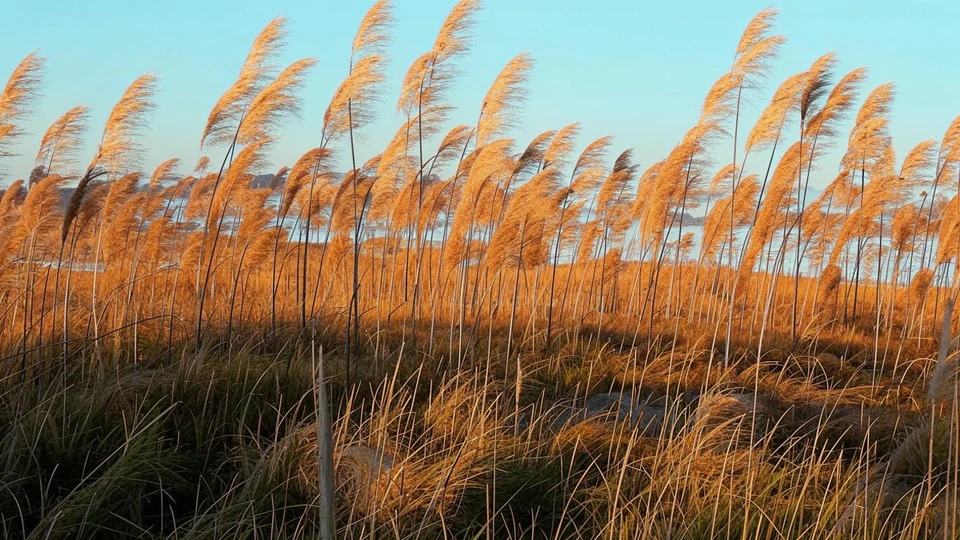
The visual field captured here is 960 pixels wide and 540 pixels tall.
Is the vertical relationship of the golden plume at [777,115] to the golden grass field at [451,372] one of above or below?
above

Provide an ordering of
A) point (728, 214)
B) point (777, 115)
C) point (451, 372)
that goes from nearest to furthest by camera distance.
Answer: point (451, 372) < point (777, 115) < point (728, 214)

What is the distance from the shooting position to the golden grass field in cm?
357

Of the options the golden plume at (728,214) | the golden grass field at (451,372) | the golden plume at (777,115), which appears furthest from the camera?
the golden plume at (728,214)

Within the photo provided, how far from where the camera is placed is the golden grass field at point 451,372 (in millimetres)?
3574

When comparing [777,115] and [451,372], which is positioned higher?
[777,115]

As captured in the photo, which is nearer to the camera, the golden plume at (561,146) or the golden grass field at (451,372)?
the golden grass field at (451,372)

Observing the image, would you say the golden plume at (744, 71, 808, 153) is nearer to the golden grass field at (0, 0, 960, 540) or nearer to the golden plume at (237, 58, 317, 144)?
the golden grass field at (0, 0, 960, 540)

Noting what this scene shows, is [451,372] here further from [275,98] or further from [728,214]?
[728,214]

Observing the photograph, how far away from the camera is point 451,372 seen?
5453mm

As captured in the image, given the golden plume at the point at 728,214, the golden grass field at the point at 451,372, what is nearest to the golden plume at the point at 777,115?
the golden grass field at the point at 451,372

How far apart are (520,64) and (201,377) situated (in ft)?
11.7

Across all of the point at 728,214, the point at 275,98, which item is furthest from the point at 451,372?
the point at 728,214

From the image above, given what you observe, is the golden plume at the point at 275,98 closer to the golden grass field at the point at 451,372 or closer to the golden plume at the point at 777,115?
the golden grass field at the point at 451,372

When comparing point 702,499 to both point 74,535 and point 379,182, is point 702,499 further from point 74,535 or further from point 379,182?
point 379,182
